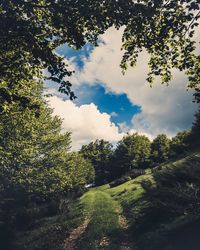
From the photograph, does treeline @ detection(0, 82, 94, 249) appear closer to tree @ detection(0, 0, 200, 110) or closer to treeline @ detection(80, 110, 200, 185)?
tree @ detection(0, 0, 200, 110)

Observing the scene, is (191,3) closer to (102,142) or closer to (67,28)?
(67,28)

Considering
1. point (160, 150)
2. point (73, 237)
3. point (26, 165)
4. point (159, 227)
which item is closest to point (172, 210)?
point (159, 227)

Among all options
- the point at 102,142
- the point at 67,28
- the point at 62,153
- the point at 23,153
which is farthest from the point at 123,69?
the point at 102,142

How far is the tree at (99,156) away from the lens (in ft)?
410

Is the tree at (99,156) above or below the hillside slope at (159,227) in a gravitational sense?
above

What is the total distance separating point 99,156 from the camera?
138m

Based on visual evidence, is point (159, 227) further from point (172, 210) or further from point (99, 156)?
point (99, 156)

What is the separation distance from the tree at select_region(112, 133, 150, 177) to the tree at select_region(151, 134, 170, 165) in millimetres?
2656

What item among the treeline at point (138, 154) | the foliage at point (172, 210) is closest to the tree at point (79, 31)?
the foliage at point (172, 210)

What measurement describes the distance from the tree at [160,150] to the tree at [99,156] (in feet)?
53.8

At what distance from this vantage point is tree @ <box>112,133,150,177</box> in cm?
10294

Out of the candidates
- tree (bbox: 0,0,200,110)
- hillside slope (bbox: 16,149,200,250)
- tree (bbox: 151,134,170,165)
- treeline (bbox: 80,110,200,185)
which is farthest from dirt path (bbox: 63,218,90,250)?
tree (bbox: 151,134,170,165)

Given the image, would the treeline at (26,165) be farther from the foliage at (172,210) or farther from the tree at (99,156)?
the tree at (99,156)

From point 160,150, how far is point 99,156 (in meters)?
34.9
